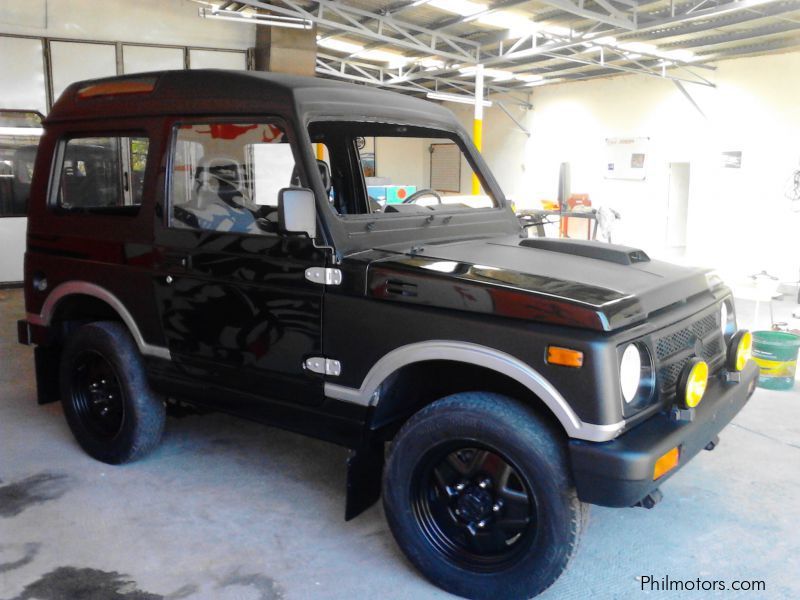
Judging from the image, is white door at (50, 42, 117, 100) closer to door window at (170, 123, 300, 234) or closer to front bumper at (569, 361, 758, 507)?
door window at (170, 123, 300, 234)

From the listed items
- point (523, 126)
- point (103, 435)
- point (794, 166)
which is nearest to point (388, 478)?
point (103, 435)

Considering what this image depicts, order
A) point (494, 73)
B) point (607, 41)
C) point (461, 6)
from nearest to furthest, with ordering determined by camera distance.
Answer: point (461, 6), point (607, 41), point (494, 73)

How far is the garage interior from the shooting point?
2.90m

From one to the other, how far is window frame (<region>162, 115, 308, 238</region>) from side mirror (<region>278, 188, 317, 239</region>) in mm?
100

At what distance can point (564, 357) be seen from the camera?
228 centimetres

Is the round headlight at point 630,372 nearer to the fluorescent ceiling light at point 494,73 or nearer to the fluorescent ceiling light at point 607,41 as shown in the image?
the fluorescent ceiling light at point 607,41

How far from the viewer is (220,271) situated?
3.10 meters

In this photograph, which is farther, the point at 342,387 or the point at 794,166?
the point at 794,166

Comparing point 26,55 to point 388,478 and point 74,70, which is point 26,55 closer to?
point 74,70

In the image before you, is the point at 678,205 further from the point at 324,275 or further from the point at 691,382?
the point at 324,275

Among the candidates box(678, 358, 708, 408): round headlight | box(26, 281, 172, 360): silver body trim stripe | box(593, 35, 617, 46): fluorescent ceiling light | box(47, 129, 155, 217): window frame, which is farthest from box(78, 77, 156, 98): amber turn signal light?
box(593, 35, 617, 46): fluorescent ceiling light

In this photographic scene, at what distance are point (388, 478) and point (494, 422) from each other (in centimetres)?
53

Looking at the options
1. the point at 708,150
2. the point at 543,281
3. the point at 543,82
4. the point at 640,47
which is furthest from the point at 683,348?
the point at 543,82

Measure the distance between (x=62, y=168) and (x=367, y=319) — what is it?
221cm
